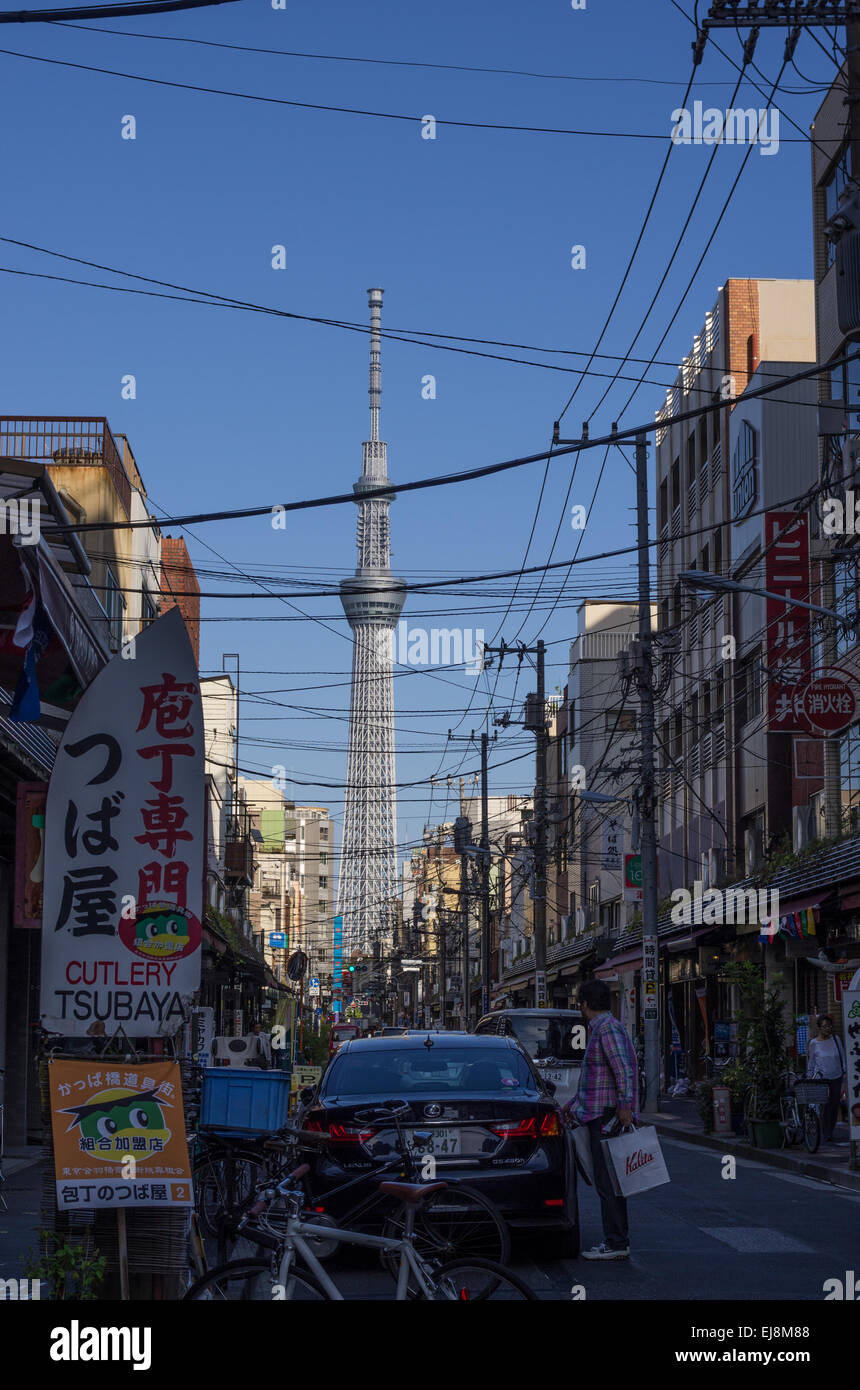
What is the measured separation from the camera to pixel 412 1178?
833 centimetres

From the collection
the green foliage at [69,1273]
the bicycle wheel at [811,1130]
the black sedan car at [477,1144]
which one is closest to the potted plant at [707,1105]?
the bicycle wheel at [811,1130]

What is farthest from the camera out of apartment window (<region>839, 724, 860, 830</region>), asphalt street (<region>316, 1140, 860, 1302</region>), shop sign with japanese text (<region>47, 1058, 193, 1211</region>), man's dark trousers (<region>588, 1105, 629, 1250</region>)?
apartment window (<region>839, 724, 860, 830</region>)

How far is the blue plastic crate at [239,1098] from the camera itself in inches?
446

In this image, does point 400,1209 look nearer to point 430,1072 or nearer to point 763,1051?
point 430,1072

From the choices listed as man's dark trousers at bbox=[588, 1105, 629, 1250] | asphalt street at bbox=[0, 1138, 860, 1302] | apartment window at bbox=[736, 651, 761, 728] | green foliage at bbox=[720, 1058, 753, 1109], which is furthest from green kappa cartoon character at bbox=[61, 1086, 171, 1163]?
apartment window at bbox=[736, 651, 761, 728]

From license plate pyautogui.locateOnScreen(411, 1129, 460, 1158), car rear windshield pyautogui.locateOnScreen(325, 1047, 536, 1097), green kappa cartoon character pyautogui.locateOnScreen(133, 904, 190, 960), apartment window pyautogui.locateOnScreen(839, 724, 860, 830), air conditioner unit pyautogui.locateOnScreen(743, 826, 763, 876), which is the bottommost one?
license plate pyautogui.locateOnScreen(411, 1129, 460, 1158)

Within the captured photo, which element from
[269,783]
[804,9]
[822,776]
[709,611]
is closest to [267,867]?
[269,783]

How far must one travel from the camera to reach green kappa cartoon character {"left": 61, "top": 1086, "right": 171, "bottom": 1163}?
7586mm

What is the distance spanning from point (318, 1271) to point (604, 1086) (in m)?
4.97

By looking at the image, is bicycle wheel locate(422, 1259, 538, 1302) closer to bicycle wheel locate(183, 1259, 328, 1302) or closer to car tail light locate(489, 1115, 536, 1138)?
bicycle wheel locate(183, 1259, 328, 1302)

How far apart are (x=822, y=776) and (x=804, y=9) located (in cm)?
1992

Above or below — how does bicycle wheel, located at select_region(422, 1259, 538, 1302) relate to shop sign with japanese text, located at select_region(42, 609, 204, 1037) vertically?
below

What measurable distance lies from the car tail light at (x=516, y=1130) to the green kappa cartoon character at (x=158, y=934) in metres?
3.20

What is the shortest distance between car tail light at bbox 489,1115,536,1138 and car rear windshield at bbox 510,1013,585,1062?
1386 centimetres
